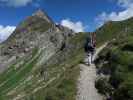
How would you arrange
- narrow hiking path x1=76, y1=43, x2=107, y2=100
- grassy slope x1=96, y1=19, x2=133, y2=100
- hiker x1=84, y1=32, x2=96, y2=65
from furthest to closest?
1. hiker x1=84, y1=32, x2=96, y2=65
2. narrow hiking path x1=76, y1=43, x2=107, y2=100
3. grassy slope x1=96, y1=19, x2=133, y2=100

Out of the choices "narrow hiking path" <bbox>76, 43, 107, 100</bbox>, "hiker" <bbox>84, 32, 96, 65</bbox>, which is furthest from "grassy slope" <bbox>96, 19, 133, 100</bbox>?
"hiker" <bbox>84, 32, 96, 65</bbox>

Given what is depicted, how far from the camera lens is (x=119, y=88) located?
30234 mm

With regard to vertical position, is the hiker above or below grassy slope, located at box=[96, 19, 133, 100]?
above

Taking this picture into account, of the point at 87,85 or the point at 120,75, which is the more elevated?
the point at 120,75

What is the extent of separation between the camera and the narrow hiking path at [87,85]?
33062 millimetres

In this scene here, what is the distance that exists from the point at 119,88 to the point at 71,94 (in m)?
6.33

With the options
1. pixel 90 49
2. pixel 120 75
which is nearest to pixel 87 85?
pixel 120 75

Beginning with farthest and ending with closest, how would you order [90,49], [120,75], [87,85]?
[90,49] → [87,85] → [120,75]

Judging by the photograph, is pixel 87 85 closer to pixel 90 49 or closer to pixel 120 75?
pixel 120 75

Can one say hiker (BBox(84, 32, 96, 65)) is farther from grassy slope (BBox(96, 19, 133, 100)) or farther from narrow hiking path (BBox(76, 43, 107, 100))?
→ grassy slope (BBox(96, 19, 133, 100))

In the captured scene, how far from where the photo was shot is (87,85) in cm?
3675

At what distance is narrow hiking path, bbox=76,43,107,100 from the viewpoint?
33.1m

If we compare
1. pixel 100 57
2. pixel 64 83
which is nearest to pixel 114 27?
pixel 100 57

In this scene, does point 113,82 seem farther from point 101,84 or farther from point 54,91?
point 54,91
